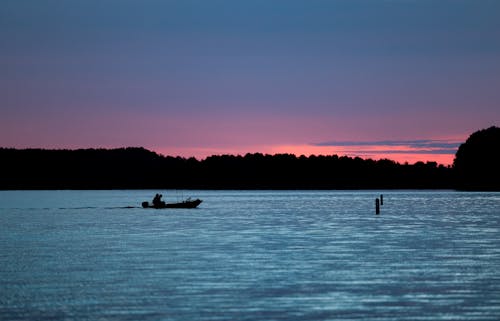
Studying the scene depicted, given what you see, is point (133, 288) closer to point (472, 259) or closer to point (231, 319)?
point (231, 319)

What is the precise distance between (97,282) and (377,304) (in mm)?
12299

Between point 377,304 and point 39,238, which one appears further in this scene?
point 39,238

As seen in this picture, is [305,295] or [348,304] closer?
[348,304]

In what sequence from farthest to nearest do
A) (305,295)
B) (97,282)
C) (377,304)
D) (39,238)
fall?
(39,238) < (97,282) < (305,295) < (377,304)

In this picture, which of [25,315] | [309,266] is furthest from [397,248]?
[25,315]

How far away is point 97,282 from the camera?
34438 mm

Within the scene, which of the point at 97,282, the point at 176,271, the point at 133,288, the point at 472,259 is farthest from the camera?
the point at 472,259

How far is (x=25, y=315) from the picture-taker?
25875 mm

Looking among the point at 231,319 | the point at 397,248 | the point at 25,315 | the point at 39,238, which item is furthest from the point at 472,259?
the point at 39,238

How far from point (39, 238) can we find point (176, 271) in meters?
29.4

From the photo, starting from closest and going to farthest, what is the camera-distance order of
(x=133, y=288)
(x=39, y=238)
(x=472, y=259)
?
(x=133, y=288)
(x=472, y=259)
(x=39, y=238)

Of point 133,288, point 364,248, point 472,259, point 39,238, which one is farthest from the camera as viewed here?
point 39,238

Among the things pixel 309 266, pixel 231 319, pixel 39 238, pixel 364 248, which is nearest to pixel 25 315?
pixel 231 319

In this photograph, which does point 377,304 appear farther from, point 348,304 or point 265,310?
point 265,310
